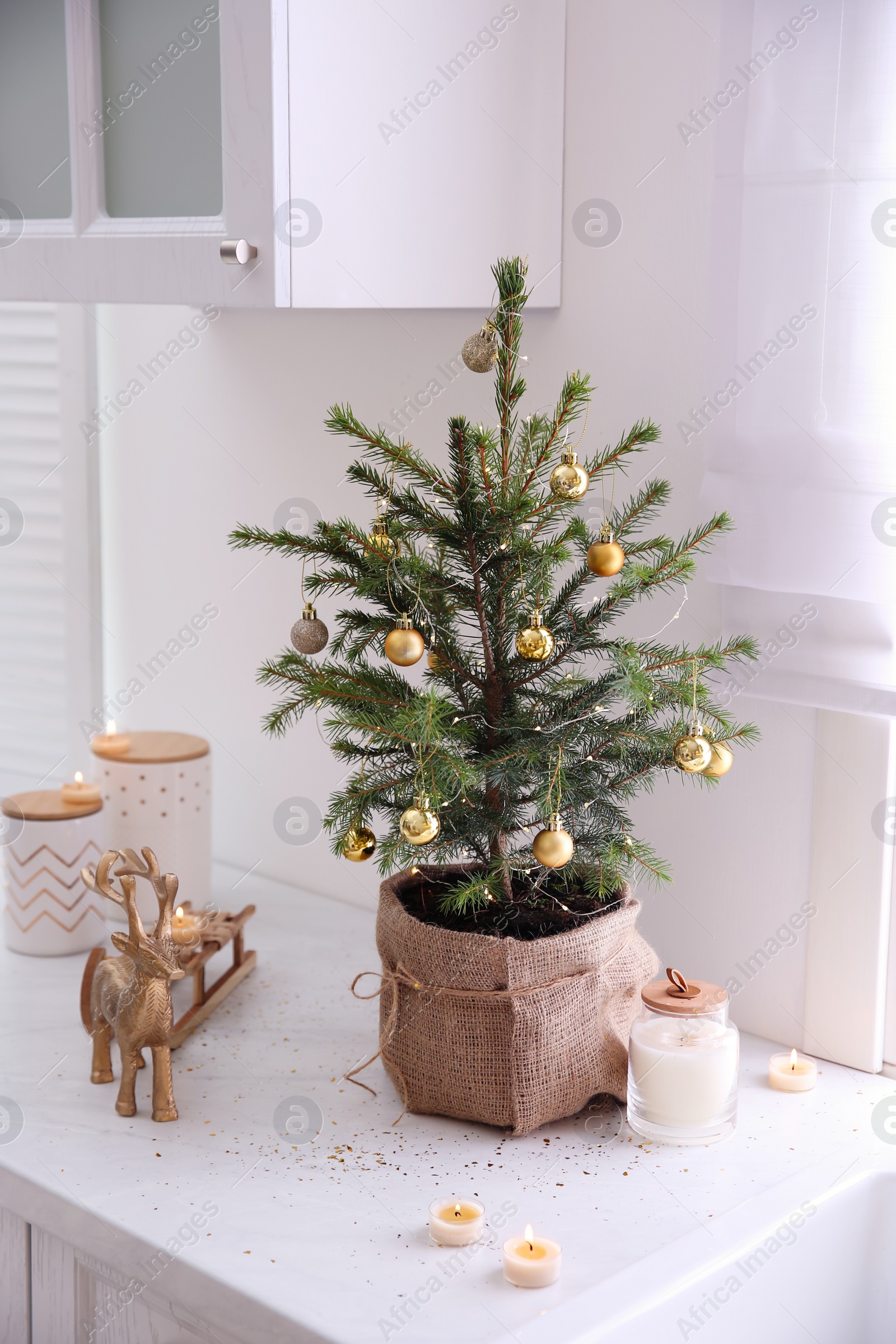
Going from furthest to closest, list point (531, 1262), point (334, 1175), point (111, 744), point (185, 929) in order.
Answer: point (111, 744), point (185, 929), point (334, 1175), point (531, 1262)

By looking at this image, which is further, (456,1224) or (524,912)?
(524,912)

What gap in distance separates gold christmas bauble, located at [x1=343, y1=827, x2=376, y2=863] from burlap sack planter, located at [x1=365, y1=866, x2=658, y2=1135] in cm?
6

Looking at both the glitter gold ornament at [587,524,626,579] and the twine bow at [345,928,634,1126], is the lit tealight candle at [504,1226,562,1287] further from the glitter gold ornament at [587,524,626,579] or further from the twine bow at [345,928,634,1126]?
the glitter gold ornament at [587,524,626,579]

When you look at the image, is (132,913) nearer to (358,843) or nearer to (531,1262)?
(358,843)

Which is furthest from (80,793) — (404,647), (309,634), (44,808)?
(404,647)

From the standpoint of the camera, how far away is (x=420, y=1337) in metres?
0.72

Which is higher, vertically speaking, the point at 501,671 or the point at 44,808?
the point at 501,671

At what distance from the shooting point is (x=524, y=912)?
962 millimetres

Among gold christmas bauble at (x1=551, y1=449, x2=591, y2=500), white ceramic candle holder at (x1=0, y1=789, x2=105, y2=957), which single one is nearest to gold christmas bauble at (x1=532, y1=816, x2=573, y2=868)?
gold christmas bauble at (x1=551, y1=449, x2=591, y2=500)

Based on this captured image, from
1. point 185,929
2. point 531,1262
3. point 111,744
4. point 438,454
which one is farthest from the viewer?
point 111,744

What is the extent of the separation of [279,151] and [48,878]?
2.39ft

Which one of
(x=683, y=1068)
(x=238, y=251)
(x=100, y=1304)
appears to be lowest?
(x=100, y=1304)

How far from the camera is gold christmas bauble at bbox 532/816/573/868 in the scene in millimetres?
841

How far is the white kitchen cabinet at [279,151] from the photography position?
91cm
